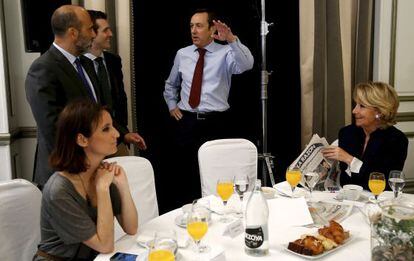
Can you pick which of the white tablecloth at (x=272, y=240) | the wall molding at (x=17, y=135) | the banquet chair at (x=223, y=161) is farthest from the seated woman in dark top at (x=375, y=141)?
the wall molding at (x=17, y=135)

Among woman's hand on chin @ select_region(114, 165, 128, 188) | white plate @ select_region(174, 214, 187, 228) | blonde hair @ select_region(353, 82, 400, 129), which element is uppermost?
blonde hair @ select_region(353, 82, 400, 129)

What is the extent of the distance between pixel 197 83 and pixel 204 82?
61 millimetres

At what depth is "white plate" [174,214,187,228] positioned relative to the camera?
174 cm

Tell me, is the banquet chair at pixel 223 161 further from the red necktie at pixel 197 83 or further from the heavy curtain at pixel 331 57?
the heavy curtain at pixel 331 57

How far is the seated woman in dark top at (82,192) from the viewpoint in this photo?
1.58 metres

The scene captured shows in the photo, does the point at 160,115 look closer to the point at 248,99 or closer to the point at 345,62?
the point at 248,99

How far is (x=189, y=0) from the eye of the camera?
4.01 m

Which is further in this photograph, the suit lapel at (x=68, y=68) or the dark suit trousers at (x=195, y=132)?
the dark suit trousers at (x=195, y=132)

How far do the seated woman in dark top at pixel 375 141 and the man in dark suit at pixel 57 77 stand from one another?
1473mm

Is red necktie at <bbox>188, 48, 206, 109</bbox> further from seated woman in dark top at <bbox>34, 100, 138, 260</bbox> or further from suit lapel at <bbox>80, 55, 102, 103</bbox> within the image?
seated woman in dark top at <bbox>34, 100, 138, 260</bbox>

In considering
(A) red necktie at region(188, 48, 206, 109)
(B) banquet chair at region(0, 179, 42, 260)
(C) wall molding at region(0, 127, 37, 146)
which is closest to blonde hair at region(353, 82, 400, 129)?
(A) red necktie at region(188, 48, 206, 109)

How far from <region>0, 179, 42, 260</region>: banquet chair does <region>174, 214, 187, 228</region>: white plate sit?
587 millimetres

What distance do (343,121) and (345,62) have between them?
1.62 feet

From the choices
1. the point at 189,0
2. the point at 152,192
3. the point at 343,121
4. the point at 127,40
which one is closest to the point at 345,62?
the point at 343,121
